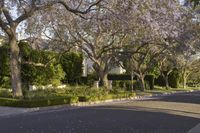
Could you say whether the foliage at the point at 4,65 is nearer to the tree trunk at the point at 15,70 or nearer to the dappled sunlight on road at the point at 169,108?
the tree trunk at the point at 15,70

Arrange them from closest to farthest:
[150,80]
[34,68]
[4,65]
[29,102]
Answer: [29,102] < [4,65] < [34,68] < [150,80]

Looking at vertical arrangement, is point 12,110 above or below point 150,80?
below

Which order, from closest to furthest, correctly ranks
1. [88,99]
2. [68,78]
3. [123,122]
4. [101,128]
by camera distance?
[101,128]
[123,122]
[88,99]
[68,78]

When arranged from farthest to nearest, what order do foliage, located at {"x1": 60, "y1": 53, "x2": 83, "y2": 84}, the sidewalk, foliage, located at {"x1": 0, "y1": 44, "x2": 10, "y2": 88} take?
foliage, located at {"x1": 60, "y1": 53, "x2": 83, "y2": 84} < foliage, located at {"x1": 0, "y1": 44, "x2": 10, "y2": 88} < the sidewalk

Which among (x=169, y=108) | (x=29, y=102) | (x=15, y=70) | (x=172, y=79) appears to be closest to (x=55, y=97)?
(x=15, y=70)

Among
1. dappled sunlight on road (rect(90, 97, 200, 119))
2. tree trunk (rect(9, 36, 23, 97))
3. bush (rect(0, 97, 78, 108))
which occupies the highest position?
tree trunk (rect(9, 36, 23, 97))

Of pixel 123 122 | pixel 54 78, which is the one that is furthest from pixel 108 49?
pixel 123 122

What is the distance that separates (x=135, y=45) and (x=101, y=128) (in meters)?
29.4

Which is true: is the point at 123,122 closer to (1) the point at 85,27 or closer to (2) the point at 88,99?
(2) the point at 88,99

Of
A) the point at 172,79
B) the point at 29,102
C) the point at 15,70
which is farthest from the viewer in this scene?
the point at 172,79

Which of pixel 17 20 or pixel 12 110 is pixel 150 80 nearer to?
pixel 17 20

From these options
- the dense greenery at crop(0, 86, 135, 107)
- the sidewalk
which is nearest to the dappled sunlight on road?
the dense greenery at crop(0, 86, 135, 107)

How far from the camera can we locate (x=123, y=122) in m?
18.3

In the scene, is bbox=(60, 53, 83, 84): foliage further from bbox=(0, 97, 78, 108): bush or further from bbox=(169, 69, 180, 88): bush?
bbox=(0, 97, 78, 108): bush
